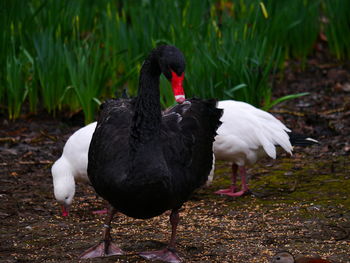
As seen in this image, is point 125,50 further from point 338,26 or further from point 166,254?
point 166,254

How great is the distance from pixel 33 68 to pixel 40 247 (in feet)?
9.08

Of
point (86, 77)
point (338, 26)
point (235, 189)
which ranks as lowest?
point (235, 189)

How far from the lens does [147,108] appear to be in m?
3.73

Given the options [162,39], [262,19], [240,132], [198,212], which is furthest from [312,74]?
[198,212]

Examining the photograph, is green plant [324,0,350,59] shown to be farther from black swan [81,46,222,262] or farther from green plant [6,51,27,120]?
black swan [81,46,222,262]

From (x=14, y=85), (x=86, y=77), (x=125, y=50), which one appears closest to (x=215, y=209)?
(x=86, y=77)

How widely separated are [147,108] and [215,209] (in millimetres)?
1333

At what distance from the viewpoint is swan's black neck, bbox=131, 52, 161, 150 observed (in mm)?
3684

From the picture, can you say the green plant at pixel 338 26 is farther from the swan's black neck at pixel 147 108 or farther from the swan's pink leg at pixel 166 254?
the swan's pink leg at pixel 166 254

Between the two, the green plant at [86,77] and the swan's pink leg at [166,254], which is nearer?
the swan's pink leg at [166,254]

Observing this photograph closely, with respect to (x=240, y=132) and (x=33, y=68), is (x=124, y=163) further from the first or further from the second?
(x=33, y=68)

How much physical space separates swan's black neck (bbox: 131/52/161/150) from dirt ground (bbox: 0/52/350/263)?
0.69 meters

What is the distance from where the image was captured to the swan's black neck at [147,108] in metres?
3.68

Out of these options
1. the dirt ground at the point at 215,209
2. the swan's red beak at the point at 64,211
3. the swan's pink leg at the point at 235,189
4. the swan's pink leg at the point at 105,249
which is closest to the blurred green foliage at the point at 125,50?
the dirt ground at the point at 215,209
